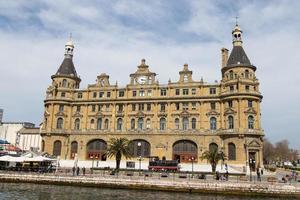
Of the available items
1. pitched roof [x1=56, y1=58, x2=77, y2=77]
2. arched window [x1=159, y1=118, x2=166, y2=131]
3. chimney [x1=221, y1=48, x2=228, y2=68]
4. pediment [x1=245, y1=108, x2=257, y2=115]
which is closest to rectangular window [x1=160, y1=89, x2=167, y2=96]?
arched window [x1=159, y1=118, x2=166, y2=131]

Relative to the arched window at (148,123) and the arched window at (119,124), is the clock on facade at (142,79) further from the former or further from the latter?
the arched window at (119,124)

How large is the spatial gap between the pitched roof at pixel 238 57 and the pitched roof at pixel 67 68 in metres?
42.4

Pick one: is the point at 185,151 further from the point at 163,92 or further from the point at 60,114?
the point at 60,114

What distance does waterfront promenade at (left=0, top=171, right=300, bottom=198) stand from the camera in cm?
4247

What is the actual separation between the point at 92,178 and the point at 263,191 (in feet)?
80.5

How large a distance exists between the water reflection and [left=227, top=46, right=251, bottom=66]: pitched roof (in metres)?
41.2

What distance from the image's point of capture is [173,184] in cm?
4544

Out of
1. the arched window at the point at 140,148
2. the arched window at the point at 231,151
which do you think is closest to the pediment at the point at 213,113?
the arched window at the point at 231,151

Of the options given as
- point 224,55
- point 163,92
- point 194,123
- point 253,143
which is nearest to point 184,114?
point 194,123

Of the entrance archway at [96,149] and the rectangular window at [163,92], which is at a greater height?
the rectangular window at [163,92]

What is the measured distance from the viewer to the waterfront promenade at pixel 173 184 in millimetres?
42469

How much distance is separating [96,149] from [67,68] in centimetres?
2431

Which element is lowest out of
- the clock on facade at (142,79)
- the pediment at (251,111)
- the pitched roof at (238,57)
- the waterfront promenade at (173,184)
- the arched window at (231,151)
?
the waterfront promenade at (173,184)

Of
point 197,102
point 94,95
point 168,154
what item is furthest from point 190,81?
point 94,95
